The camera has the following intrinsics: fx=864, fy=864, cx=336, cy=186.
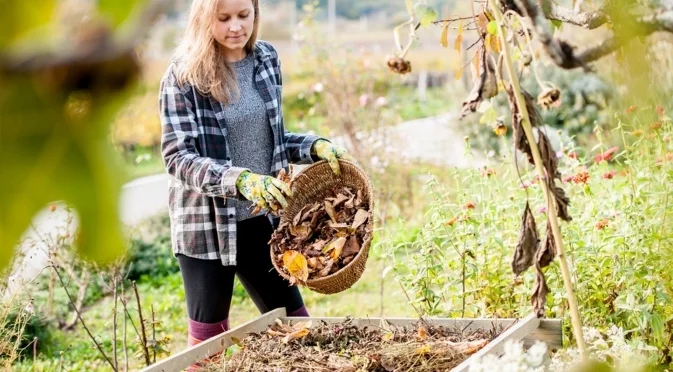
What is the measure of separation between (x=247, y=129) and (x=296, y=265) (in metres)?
0.57

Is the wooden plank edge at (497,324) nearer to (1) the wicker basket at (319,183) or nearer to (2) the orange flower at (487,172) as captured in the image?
(1) the wicker basket at (319,183)

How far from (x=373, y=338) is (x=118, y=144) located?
2368mm

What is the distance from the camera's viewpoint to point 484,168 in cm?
333

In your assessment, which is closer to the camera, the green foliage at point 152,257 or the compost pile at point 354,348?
the compost pile at point 354,348

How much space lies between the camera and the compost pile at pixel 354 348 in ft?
7.29

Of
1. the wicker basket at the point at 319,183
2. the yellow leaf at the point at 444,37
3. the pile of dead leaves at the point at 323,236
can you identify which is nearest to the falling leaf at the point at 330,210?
the pile of dead leaves at the point at 323,236

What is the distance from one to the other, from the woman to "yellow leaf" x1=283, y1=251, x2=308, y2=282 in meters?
0.15

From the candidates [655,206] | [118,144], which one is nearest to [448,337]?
[655,206]

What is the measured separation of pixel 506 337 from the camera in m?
2.17

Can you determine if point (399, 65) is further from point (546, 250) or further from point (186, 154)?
point (186, 154)

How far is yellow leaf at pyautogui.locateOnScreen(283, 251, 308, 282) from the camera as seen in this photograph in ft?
8.16

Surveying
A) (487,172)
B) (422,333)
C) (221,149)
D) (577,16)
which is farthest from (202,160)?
(577,16)

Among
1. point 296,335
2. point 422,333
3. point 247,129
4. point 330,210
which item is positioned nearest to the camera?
point 422,333

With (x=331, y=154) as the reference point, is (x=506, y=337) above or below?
below
